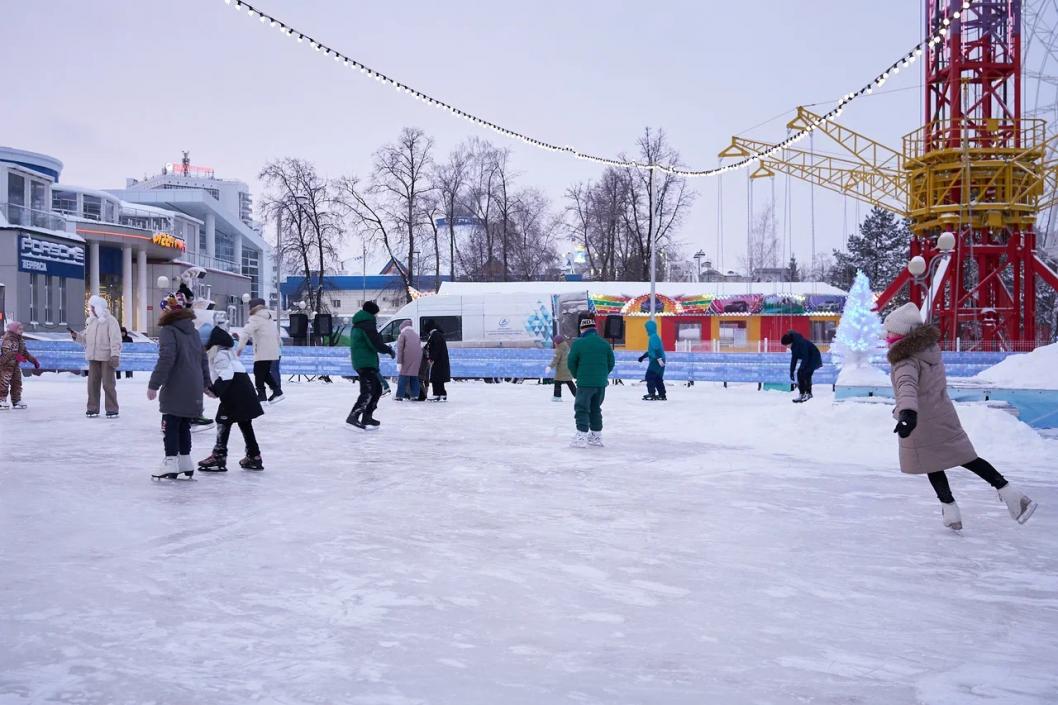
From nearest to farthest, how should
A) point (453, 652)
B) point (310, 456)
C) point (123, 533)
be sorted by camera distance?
point (453, 652) → point (123, 533) → point (310, 456)

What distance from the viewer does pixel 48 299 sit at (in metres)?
37.6

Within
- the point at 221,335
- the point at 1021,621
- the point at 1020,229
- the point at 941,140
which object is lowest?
the point at 1021,621

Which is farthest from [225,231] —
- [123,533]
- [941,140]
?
[123,533]

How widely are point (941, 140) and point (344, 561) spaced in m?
26.1

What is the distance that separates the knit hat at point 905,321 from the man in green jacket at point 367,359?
7.99 m

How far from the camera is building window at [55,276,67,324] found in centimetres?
3831

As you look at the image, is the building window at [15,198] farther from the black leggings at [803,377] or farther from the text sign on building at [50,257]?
the black leggings at [803,377]

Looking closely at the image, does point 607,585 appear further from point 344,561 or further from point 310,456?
point 310,456

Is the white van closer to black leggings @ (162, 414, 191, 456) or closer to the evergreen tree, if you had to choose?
black leggings @ (162, 414, 191, 456)

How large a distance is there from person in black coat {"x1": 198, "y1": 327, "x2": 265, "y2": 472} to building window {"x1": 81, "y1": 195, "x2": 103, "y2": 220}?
146ft

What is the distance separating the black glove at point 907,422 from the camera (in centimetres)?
618

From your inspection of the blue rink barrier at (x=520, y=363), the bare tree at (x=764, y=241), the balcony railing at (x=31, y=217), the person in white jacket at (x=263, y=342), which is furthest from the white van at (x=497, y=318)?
the bare tree at (x=764, y=241)

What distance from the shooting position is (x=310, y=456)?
34.0 feet

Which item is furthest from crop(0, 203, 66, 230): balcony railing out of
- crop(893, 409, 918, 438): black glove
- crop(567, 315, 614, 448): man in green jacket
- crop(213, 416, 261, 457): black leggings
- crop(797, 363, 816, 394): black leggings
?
crop(893, 409, 918, 438): black glove
